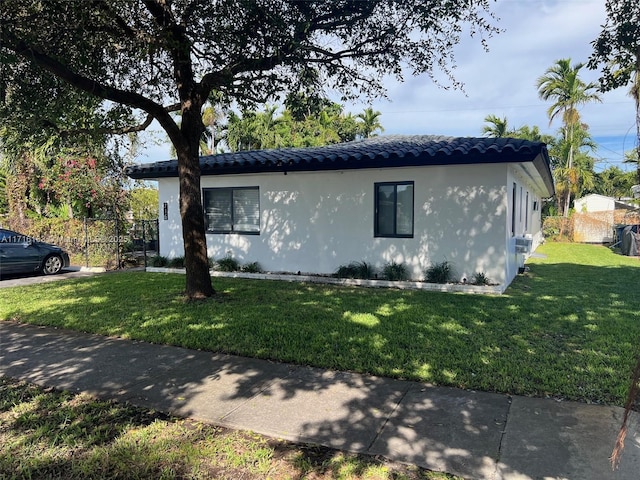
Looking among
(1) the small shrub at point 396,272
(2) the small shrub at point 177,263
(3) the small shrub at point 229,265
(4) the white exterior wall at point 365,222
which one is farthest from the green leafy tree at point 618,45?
(2) the small shrub at point 177,263

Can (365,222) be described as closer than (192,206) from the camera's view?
No

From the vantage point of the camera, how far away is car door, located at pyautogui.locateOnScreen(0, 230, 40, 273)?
11.8 m

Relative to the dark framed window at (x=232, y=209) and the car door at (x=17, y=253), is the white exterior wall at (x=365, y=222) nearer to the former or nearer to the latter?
Answer: the dark framed window at (x=232, y=209)

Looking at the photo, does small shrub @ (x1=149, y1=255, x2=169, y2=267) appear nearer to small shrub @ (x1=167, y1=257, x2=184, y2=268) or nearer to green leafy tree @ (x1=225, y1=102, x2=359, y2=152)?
small shrub @ (x1=167, y1=257, x2=184, y2=268)

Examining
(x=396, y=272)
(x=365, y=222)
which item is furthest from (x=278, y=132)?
(x=396, y=272)

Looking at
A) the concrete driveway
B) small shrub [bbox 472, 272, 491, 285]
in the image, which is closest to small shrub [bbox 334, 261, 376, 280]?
small shrub [bbox 472, 272, 491, 285]

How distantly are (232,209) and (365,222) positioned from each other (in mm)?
3842

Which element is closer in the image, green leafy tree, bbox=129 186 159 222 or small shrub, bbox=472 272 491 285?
small shrub, bbox=472 272 491 285

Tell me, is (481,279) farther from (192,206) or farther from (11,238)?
(11,238)

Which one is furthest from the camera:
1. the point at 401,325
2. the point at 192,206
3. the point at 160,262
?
the point at 160,262

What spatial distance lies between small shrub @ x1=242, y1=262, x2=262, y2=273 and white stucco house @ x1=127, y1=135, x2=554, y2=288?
0.45 ft

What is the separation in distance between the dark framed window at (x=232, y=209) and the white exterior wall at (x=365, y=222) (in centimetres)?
17

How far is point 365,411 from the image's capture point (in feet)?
11.9

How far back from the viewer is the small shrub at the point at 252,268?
37.2 ft
